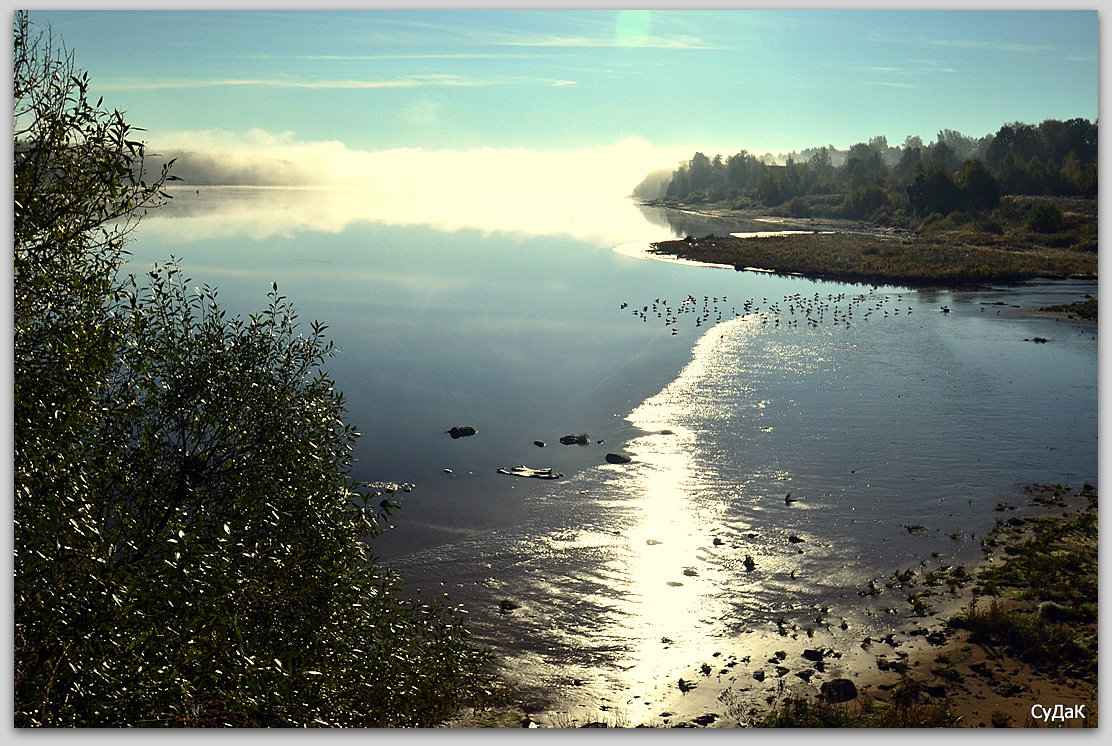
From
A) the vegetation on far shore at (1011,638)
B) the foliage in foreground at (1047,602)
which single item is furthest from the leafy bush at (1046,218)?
the vegetation on far shore at (1011,638)

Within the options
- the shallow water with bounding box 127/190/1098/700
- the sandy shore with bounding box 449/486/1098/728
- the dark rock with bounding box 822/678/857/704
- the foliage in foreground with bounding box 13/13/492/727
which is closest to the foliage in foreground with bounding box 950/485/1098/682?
the sandy shore with bounding box 449/486/1098/728

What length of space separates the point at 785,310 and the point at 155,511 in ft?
190

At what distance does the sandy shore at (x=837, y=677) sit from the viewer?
55.2 feet

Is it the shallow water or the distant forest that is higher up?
the distant forest

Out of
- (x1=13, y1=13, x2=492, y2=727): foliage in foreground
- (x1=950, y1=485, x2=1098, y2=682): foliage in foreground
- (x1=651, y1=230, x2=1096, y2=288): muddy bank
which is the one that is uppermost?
(x1=651, y1=230, x2=1096, y2=288): muddy bank

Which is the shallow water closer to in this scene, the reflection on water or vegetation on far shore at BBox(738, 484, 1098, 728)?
the reflection on water

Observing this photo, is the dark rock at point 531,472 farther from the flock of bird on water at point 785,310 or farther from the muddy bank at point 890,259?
the muddy bank at point 890,259

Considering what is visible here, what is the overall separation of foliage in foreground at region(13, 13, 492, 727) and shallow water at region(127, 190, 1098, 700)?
6683 mm

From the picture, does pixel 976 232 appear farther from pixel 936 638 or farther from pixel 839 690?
pixel 839 690

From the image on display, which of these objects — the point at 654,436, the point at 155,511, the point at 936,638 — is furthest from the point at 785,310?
the point at 155,511

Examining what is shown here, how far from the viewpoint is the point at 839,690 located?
1784 cm

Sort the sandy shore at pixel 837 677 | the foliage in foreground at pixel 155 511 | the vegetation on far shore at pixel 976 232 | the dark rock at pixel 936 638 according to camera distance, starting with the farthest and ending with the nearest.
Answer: the vegetation on far shore at pixel 976 232 → the dark rock at pixel 936 638 → the sandy shore at pixel 837 677 → the foliage in foreground at pixel 155 511

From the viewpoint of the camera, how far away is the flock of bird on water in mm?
60812

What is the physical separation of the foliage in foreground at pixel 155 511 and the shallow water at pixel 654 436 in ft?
21.9
